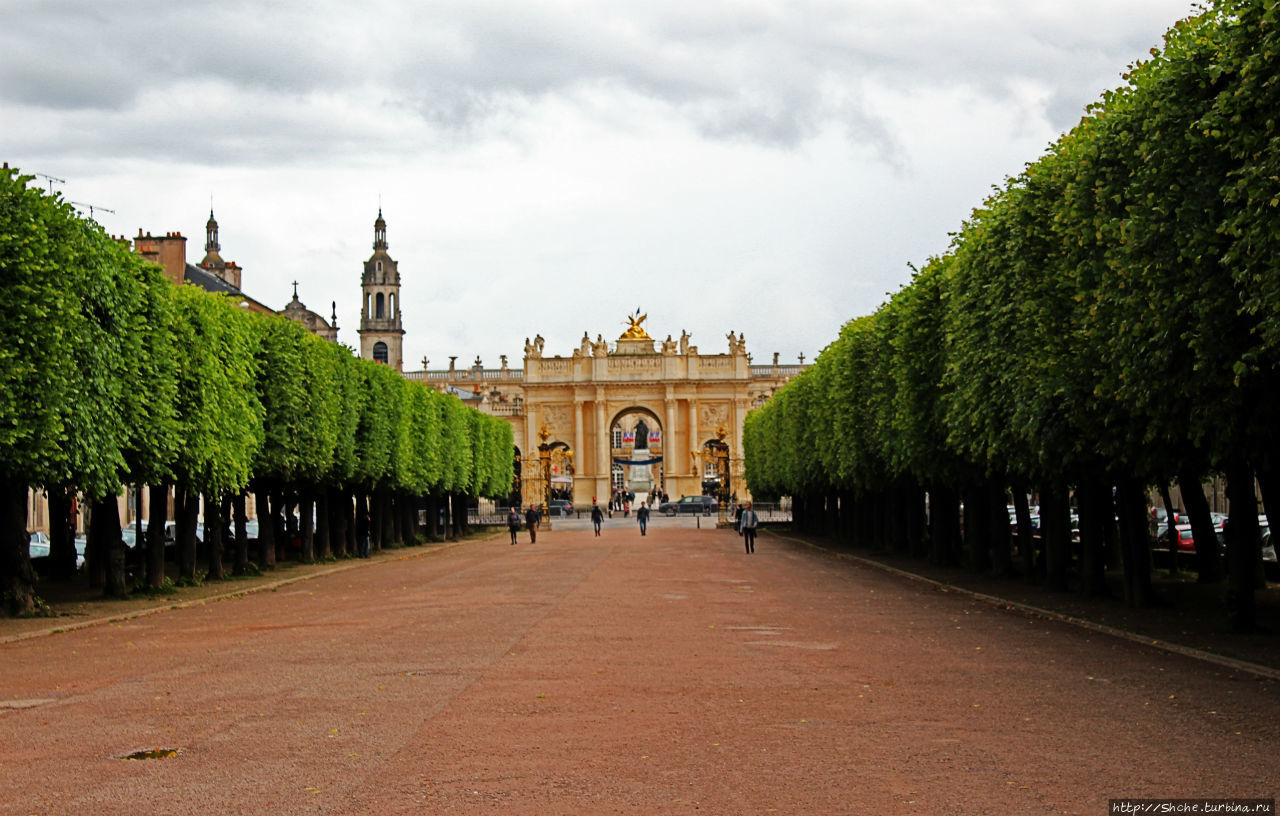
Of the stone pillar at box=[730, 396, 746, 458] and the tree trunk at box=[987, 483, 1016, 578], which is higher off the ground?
the stone pillar at box=[730, 396, 746, 458]

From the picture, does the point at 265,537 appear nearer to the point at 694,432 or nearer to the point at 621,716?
the point at 621,716

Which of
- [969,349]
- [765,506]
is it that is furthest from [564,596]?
[765,506]

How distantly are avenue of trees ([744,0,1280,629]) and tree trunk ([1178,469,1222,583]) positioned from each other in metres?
0.06

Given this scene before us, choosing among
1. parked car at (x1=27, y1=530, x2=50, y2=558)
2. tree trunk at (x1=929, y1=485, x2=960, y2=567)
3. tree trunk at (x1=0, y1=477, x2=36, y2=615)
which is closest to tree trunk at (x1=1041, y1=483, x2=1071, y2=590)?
tree trunk at (x1=929, y1=485, x2=960, y2=567)

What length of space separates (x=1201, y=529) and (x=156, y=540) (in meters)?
23.7

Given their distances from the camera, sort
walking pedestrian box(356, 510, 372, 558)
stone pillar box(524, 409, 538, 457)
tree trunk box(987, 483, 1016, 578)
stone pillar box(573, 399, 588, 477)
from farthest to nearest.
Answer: stone pillar box(524, 409, 538, 457), stone pillar box(573, 399, 588, 477), walking pedestrian box(356, 510, 372, 558), tree trunk box(987, 483, 1016, 578)

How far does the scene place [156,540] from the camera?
101 feet

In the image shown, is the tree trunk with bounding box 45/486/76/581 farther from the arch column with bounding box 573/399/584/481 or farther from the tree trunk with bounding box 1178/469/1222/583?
the arch column with bounding box 573/399/584/481

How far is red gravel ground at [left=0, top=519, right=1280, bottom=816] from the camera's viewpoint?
906cm

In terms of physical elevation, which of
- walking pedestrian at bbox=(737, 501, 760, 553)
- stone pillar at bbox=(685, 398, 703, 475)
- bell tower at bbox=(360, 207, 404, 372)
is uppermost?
bell tower at bbox=(360, 207, 404, 372)

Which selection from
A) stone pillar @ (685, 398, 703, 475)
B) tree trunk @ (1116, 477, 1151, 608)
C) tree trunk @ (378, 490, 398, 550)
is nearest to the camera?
tree trunk @ (1116, 477, 1151, 608)

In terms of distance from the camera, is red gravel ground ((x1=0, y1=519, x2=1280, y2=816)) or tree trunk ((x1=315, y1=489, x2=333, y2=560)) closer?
red gravel ground ((x1=0, y1=519, x2=1280, y2=816))

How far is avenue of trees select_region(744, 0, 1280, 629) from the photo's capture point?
15.7 metres

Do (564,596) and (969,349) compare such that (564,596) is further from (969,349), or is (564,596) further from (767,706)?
(767,706)
